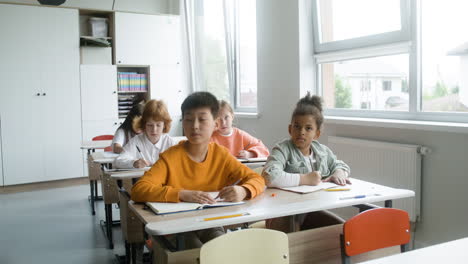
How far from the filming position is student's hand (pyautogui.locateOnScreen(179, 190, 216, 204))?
164cm

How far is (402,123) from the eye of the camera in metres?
2.98

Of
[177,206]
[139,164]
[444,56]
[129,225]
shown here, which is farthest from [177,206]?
[444,56]

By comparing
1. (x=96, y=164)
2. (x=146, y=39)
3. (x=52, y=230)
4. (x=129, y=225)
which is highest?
(x=146, y=39)

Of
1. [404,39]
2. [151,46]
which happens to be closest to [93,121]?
[151,46]

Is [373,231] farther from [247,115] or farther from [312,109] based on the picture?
[247,115]

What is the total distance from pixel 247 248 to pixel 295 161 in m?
0.87

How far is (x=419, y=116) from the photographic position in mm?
3127

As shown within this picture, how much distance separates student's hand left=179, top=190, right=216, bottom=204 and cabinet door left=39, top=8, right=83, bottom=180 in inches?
163

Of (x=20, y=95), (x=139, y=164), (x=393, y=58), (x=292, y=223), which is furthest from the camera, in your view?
(x=20, y=95)

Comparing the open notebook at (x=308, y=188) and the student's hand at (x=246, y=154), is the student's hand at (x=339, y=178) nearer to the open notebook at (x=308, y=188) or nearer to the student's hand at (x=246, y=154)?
the open notebook at (x=308, y=188)

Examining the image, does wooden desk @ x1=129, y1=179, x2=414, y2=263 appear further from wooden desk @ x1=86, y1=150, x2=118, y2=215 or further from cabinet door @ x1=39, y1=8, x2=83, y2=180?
cabinet door @ x1=39, y1=8, x2=83, y2=180

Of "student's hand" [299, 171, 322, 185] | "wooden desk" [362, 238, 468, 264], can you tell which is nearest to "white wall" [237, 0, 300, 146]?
"student's hand" [299, 171, 322, 185]

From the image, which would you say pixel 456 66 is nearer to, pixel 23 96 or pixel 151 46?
pixel 151 46

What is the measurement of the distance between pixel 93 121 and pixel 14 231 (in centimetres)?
215
